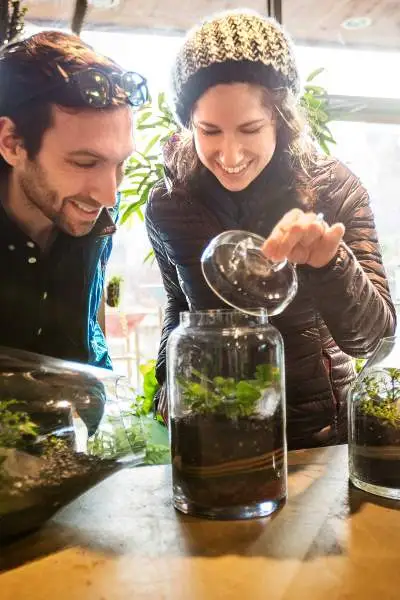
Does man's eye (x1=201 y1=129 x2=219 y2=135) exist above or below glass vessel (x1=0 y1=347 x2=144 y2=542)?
above

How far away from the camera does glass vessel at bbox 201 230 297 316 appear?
2.47ft

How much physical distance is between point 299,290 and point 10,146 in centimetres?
51

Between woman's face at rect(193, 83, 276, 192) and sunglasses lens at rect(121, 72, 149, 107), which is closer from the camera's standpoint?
sunglasses lens at rect(121, 72, 149, 107)

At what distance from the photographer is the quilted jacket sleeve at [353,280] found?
816 mm

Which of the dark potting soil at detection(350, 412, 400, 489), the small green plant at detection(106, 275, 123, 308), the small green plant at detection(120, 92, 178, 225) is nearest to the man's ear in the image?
the small green plant at detection(120, 92, 178, 225)

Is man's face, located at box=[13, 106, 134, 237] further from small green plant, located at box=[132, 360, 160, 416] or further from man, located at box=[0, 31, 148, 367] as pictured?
small green plant, located at box=[132, 360, 160, 416]

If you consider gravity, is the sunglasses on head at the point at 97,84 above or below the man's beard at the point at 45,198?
above

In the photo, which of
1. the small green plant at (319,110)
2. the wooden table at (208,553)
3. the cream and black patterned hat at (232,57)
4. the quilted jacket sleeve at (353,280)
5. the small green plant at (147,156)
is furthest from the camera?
the small green plant at (319,110)

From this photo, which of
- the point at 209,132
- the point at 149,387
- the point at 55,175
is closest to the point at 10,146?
the point at 55,175

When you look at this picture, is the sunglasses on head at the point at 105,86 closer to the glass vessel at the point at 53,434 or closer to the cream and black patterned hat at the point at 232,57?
the cream and black patterned hat at the point at 232,57

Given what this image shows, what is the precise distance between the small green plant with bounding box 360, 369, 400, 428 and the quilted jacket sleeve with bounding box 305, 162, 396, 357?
15 centimetres

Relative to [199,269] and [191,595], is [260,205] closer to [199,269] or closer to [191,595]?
[199,269]

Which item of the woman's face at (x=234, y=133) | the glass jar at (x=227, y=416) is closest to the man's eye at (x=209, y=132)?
the woman's face at (x=234, y=133)

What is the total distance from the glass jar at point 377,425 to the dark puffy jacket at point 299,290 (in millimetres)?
222
